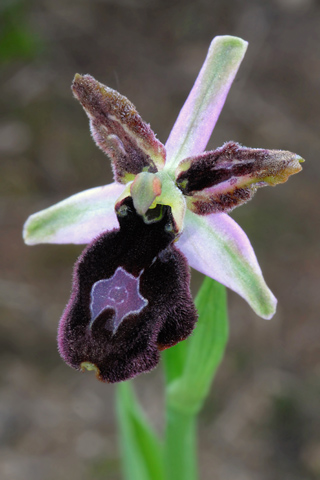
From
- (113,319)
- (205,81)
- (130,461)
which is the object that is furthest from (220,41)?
(130,461)

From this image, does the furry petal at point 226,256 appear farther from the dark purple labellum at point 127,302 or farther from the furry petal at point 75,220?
the furry petal at point 75,220

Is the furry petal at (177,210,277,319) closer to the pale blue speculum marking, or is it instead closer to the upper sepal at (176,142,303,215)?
the upper sepal at (176,142,303,215)

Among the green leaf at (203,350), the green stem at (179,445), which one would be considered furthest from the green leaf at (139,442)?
the green leaf at (203,350)

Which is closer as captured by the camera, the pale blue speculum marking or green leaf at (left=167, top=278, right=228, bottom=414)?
the pale blue speculum marking

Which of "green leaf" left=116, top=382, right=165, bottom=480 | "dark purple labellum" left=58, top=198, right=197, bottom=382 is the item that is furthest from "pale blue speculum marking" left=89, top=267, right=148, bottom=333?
"green leaf" left=116, top=382, right=165, bottom=480

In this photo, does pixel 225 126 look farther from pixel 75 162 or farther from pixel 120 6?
pixel 120 6

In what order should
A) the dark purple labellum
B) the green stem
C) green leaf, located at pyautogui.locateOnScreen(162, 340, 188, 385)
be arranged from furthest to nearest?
1. the green stem
2. green leaf, located at pyautogui.locateOnScreen(162, 340, 188, 385)
3. the dark purple labellum

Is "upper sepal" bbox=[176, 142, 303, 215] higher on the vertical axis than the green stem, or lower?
higher
